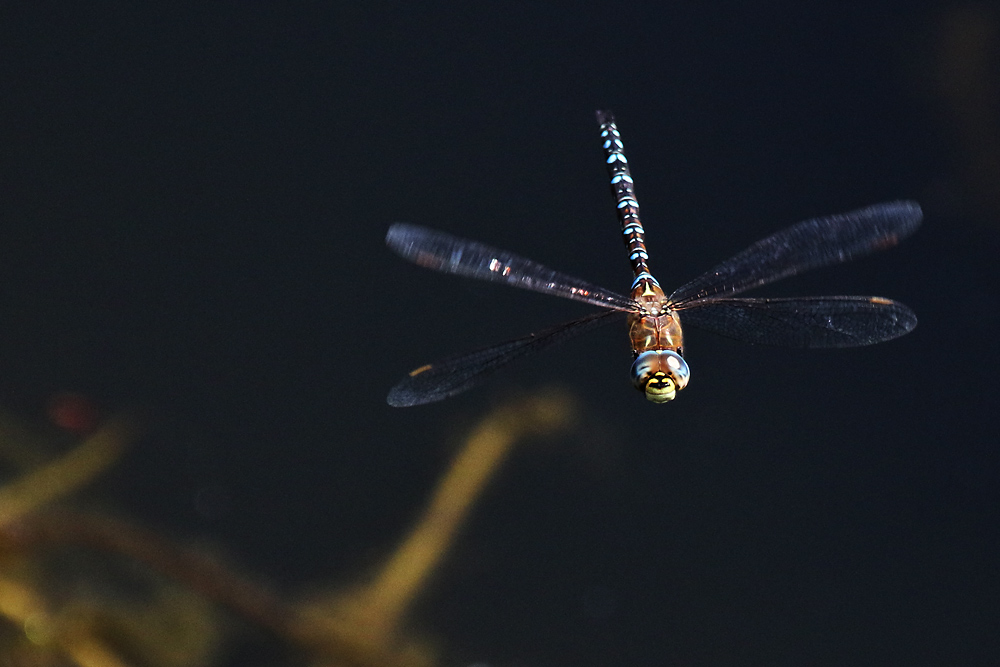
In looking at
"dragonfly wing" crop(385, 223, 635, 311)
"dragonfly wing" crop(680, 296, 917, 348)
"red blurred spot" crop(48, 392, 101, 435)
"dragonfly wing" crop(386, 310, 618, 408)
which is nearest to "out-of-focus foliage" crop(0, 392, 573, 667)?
"red blurred spot" crop(48, 392, 101, 435)

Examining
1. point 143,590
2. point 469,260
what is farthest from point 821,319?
point 143,590

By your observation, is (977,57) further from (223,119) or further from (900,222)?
(223,119)

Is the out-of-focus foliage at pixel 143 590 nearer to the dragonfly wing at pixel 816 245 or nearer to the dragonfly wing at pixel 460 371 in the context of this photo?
the dragonfly wing at pixel 460 371

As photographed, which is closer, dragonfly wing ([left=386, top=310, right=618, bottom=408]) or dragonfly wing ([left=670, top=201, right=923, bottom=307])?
dragonfly wing ([left=386, top=310, right=618, bottom=408])

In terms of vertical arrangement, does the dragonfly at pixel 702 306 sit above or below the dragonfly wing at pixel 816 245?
below

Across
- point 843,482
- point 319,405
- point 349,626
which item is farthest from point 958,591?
point 319,405

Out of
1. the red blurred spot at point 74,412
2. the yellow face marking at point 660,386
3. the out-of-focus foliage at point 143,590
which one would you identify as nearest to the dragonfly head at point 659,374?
the yellow face marking at point 660,386

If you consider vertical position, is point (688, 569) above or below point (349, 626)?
above

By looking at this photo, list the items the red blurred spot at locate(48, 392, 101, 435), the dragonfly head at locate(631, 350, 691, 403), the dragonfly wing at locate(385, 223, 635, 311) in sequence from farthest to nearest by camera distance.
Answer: the red blurred spot at locate(48, 392, 101, 435) < the dragonfly wing at locate(385, 223, 635, 311) < the dragonfly head at locate(631, 350, 691, 403)

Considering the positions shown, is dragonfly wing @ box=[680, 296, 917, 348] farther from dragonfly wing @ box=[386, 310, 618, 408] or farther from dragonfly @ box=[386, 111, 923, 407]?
dragonfly wing @ box=[386, 310, 618, 408]
